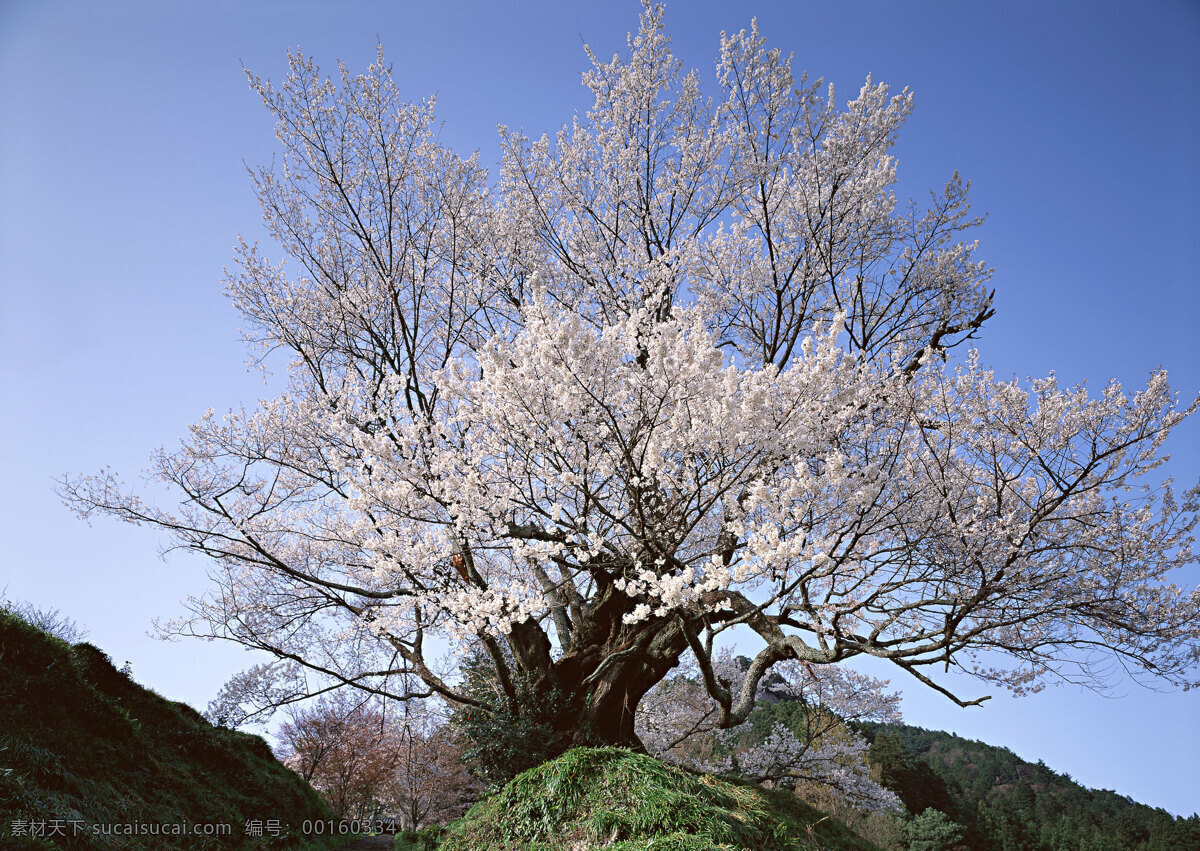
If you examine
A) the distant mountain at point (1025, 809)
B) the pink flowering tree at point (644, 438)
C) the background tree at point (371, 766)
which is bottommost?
the distant mountain at point (1025, 809)

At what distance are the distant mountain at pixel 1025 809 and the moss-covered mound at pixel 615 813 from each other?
2126 centimetres

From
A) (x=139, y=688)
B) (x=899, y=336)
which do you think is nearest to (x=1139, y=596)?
(x=899, y=336)

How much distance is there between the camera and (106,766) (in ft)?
20.4

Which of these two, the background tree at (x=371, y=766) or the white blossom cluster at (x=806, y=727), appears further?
the background tree at (x=371, y=766)

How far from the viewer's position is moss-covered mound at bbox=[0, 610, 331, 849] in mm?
5051

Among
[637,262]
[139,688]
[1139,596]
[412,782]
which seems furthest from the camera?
[412,782]

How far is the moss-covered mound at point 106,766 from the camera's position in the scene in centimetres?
505

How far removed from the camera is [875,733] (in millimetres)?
29938

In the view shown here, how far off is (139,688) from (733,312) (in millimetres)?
9449

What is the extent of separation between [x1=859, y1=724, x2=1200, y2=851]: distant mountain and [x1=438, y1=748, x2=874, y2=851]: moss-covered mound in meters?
21.3

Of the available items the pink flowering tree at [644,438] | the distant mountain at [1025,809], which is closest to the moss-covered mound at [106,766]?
the pink flowering tree at [644,438]

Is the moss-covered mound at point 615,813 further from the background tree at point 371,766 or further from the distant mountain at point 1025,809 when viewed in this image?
the distant mountain at point 1025,809

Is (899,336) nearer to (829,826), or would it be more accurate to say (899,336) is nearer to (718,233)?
(718,233)

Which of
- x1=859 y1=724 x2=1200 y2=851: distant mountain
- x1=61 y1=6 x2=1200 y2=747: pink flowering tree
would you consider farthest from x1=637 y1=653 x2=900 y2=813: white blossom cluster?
x1=859 y1=724 x2=1200 y2=851: distant mountain
